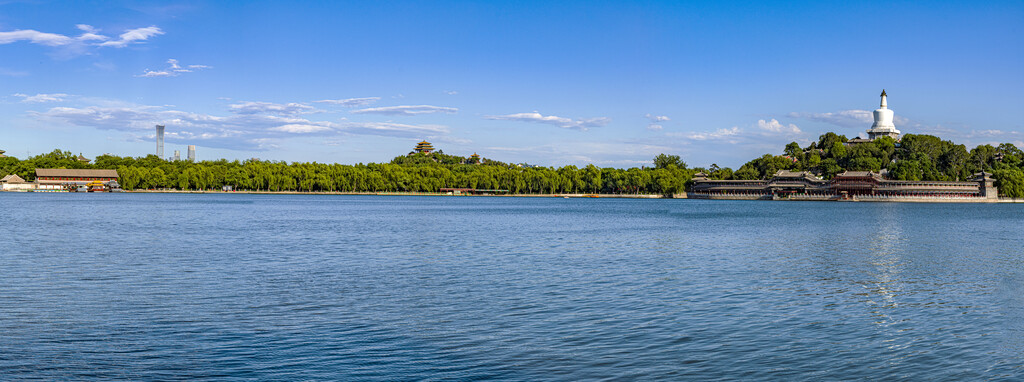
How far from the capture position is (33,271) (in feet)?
71.6

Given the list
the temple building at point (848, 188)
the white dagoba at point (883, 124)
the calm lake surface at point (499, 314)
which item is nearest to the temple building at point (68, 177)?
the temple building at point (848, 188)

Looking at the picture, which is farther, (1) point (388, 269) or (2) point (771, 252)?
(2) point (771, 252)

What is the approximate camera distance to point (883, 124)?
186 m

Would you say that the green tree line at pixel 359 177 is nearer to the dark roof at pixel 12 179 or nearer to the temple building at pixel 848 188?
the dark roof at pixel 12 179

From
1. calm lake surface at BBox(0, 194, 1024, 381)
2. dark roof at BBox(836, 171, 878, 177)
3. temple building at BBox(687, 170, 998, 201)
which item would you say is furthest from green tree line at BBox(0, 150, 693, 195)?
calm lake surface at BBox(0, 194, 1024, 381)

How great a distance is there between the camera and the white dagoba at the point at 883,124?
18425cm

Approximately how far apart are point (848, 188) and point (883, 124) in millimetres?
39552

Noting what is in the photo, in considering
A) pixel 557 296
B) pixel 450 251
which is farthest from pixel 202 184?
pixel 557 296

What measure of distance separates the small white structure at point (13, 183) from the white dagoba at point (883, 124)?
18983 cm

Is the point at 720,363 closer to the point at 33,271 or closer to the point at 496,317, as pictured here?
the point at 496,317

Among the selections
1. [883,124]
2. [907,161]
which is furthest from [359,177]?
[883,124]

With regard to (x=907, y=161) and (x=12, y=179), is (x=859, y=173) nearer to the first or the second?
(x=907, y=161)

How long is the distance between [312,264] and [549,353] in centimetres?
1427

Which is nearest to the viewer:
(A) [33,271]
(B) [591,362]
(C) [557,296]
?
(B) [591,362]
